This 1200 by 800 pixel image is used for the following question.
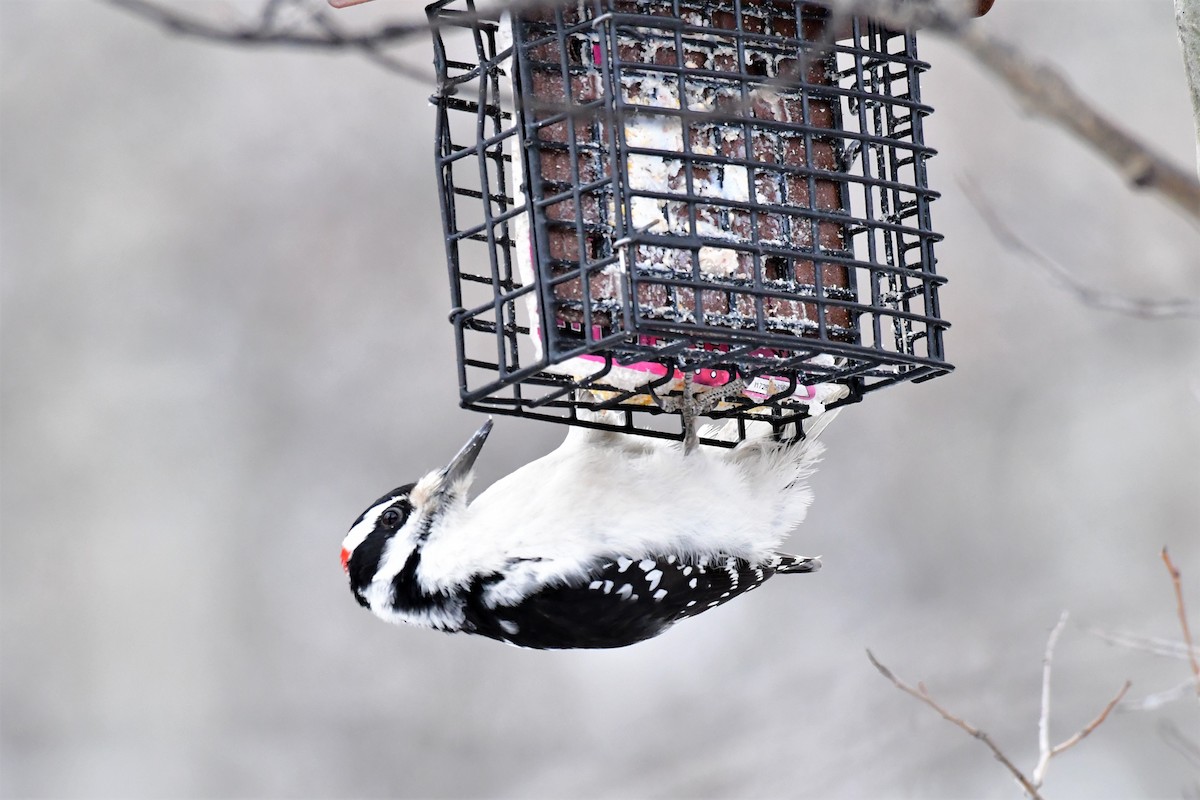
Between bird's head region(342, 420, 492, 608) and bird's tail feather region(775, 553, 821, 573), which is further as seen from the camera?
bird's tail feather region(775, 553, 821, 573)

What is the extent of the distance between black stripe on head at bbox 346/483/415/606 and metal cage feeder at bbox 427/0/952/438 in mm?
532

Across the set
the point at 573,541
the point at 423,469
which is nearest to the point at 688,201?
the point at 573,541

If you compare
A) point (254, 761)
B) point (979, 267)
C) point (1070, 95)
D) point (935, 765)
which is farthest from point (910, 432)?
point (1070, 95)

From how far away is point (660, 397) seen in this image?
4027 millimetres

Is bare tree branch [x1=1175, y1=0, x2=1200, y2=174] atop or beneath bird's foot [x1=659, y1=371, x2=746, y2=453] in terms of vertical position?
atop

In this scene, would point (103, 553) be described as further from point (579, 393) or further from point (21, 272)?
point (579, 393)

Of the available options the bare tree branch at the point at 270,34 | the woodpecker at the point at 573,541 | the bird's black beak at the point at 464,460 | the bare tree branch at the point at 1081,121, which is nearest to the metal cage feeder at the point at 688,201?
the woodpecker at the point at 573,541

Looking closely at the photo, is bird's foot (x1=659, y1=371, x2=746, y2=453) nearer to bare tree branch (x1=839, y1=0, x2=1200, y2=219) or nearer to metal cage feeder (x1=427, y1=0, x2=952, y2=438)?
metal cage feeder (x1=427, y1=0, x2=952, y2=438)

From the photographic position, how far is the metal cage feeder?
3367 mm

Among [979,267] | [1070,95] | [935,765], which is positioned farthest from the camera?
[979,267]

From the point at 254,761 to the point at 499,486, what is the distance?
4267mm

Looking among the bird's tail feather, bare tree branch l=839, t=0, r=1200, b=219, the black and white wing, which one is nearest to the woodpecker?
the black and white wing

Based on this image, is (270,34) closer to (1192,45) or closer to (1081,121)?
(1081,121)

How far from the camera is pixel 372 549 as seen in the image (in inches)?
167
